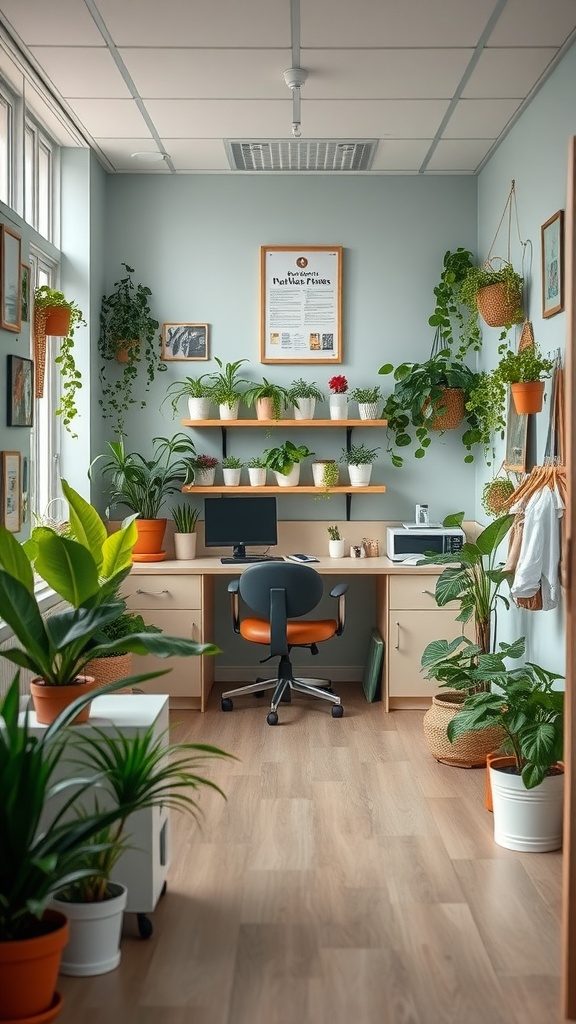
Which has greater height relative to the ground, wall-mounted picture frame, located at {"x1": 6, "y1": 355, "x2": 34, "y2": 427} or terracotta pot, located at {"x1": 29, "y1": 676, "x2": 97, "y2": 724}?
wall-mounted picture frame, located at {"x1": 6, "y1": 355, "x2": 34, "y2": 427}

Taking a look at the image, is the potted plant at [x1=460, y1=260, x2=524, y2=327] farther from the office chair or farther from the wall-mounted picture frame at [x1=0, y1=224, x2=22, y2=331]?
the wall-mounted picture frame at [x1=0, y1=224, x2=22, y2=331]

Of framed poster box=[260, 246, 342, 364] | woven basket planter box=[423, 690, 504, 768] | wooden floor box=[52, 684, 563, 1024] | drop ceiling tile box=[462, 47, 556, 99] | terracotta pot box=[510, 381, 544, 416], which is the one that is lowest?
wooden floor box=[52, 684, 563, 1024]

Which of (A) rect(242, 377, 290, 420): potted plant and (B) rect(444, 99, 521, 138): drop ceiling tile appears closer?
(B) rect(444, 99, 521, 138): drop ceiling tile

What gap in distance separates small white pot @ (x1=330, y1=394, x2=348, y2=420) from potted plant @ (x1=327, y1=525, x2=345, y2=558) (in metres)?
0.66

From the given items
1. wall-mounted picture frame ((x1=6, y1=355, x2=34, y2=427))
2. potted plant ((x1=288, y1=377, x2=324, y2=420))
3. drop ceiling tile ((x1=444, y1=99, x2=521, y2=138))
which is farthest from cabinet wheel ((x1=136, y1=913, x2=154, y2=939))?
drop ceiling tile ((x1=444, y1=99, x2=521, y2=138))

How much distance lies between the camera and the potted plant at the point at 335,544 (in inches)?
231

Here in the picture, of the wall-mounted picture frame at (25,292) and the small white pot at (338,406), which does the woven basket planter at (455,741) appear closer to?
the small white pot at (338,406)

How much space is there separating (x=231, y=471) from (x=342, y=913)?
3.23 metres

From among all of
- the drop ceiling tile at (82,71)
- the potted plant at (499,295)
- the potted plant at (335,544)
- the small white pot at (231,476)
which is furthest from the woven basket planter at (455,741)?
the drop ceiling tile at (82,71)

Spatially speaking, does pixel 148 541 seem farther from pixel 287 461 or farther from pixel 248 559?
pixel 287 461

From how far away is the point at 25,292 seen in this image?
4.44 m

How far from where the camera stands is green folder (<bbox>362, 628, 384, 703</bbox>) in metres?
5.55

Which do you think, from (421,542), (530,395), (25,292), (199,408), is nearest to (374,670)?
(421,542)

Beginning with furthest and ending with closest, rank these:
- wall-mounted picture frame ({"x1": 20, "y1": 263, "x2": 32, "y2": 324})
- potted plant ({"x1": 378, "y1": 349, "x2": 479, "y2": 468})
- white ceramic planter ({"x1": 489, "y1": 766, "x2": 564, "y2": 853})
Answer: potted plant ({"x1": 378, "y1": 349, "x2": 479, "y2": 468}) → wall-mounted picture frame ({"x1": 20, "y1": 263, "x2": 32, "y2": 324}) → white ceramic planter ({"x1": 489, "y1": 766, "x2": 564, "y2": 853})
